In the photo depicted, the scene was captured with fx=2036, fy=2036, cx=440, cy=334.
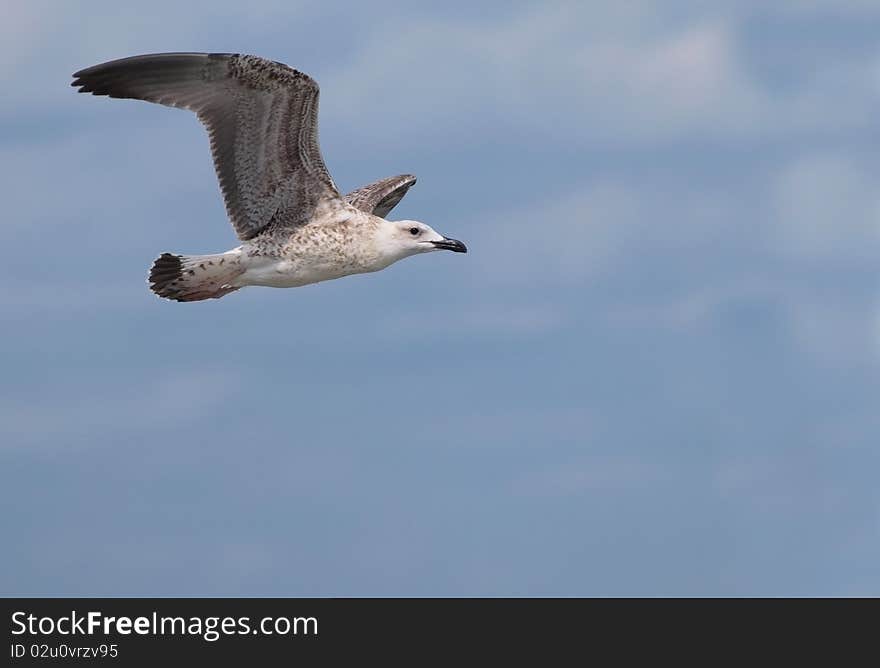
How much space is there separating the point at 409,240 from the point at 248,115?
2694 millimetres

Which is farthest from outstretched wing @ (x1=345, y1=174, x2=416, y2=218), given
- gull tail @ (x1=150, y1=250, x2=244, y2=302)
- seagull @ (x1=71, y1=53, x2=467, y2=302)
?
gull tail @ (x1=150, y1=250, x2=244, y2=302)

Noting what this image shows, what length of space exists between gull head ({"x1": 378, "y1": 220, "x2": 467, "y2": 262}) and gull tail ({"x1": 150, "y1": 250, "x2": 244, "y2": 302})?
198cm

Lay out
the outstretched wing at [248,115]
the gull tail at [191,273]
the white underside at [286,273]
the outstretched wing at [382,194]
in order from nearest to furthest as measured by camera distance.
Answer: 1. the outstretched wing at [248,115]
2. the white underside at [286,273]
3. the gull tail at [191,273]
4. the outstretched wing at [382,194]

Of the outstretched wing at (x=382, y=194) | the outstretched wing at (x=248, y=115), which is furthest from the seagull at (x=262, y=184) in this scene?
the outstretched wing at (x=382, y=194)

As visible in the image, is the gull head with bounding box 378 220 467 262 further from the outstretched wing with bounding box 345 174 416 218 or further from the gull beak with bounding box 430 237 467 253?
the outstretched wing with bounding box 345 174 416 218

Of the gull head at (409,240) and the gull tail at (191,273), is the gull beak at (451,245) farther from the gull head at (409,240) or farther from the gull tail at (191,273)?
the gull tail at (191,273)

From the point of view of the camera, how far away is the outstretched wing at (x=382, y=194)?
30.1 m

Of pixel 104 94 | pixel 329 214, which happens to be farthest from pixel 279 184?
pixel 104 94

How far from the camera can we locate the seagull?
26.3m

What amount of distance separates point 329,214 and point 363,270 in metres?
0.90

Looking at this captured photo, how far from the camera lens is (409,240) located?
27078mm

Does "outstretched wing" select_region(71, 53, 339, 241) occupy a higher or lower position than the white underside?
higher

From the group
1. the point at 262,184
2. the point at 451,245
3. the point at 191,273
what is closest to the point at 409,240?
the point at 451,245

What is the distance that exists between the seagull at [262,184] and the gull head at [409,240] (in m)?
0.01
